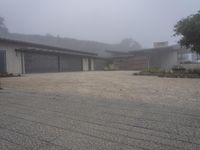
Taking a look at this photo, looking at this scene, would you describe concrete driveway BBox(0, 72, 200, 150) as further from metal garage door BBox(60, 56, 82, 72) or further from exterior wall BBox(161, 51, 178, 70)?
exterior wall BBox(161, 51, 178, 70)

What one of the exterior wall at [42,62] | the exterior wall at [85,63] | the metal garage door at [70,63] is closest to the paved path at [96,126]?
the exterior wall at [42,62]

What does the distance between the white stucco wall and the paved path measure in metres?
11.4

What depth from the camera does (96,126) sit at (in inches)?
99.8

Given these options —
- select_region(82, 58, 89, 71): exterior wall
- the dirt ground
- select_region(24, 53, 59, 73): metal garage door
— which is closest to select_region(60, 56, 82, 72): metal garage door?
select_region(82, 58, 89, 71): exterior wall

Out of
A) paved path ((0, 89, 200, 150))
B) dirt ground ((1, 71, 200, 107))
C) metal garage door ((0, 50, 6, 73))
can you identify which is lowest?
A: paved path ((0, 89, 200, 150))

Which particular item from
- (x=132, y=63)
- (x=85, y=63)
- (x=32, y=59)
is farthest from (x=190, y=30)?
(x=85, y=63)

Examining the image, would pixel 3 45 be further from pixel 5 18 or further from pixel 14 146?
pixel 5 18

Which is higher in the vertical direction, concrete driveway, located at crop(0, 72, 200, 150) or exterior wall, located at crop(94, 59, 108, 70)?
exterior wall, located at crop(94, 59, 108, 70)

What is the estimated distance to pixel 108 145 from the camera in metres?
2.01

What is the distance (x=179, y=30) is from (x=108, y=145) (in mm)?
11153

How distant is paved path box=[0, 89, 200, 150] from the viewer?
2.03m

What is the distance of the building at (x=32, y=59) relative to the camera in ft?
45.5

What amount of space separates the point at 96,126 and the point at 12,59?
13672mm

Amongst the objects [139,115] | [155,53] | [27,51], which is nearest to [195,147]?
[139,115]
